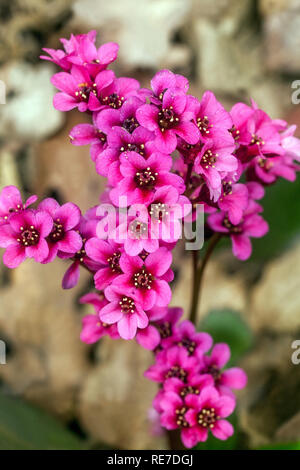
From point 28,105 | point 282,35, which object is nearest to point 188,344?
point 28,105

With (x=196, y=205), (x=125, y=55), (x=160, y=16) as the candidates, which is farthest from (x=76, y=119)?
(x=196, y=205)

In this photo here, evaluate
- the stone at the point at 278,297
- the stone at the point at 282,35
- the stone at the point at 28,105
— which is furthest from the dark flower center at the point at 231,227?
the stone at the point at 282,35

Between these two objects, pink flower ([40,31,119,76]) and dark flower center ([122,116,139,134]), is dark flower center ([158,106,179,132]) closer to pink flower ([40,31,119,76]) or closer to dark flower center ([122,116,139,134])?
dark flower center ([122,116,139,134])

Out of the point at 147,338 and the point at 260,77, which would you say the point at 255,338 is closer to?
the point at 147,338

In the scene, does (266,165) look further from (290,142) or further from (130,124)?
(130,124)

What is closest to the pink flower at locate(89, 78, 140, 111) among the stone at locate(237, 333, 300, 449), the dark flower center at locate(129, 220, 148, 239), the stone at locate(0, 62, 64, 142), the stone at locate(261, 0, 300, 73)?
the dark flower center at locate(129, 220, 148, 239)

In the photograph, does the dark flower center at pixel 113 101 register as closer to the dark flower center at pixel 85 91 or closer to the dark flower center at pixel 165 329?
the dark flower center at pixel 85 91
